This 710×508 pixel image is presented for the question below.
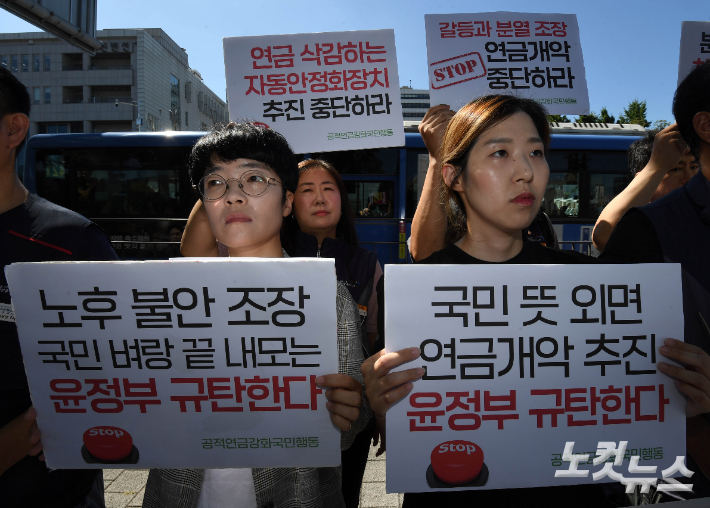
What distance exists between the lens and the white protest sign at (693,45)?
7.32ft

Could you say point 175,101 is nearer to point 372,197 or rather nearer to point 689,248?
point 372,197

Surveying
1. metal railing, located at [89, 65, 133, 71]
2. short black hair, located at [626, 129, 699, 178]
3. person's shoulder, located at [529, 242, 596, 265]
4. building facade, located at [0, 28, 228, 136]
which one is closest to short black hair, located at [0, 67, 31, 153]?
person's shoulder, located at [529, 242, 596, 265]

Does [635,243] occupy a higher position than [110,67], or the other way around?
[110,67]

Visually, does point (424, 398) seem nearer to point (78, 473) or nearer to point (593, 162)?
point (78, 473)

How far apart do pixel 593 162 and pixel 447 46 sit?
6.76 m

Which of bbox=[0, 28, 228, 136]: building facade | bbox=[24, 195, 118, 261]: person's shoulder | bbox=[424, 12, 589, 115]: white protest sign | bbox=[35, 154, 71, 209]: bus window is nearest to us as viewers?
bbox=[24, 195, 118, 261]: person's shoulder

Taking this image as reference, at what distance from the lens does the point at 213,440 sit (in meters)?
1.21

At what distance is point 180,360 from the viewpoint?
1206 mm

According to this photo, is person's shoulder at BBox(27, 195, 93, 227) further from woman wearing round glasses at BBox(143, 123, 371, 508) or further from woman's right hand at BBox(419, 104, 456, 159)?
woman's right hand at BBox(419, 104, 456, 159)

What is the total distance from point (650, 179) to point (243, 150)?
175cm

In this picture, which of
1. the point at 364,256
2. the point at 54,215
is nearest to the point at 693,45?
the point at 364,256

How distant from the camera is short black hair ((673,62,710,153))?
149cm

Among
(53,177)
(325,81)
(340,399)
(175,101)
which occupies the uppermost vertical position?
(175,101)

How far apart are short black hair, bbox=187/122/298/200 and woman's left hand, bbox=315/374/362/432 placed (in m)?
0.74
